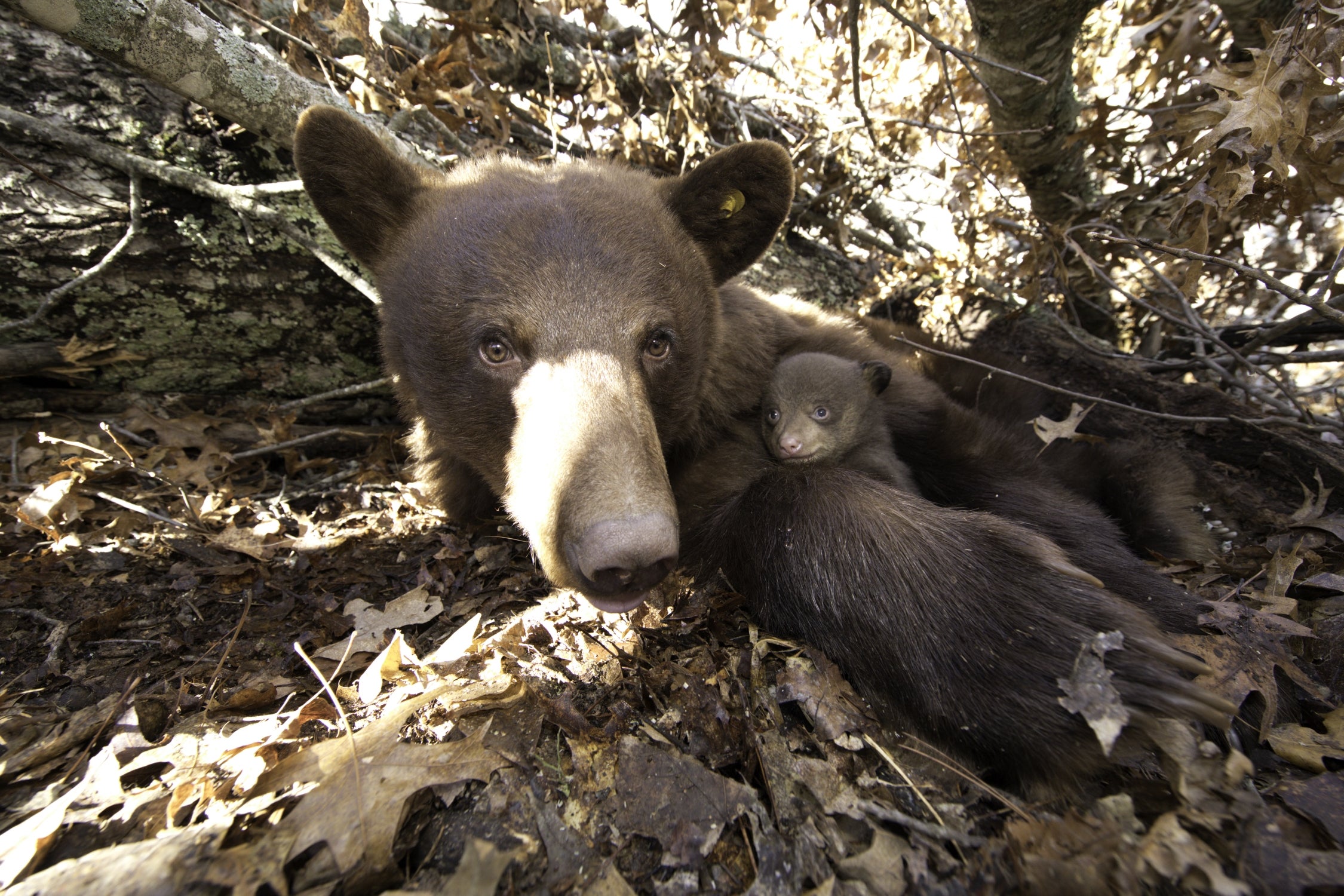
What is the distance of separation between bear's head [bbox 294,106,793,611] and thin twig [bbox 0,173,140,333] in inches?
48.0

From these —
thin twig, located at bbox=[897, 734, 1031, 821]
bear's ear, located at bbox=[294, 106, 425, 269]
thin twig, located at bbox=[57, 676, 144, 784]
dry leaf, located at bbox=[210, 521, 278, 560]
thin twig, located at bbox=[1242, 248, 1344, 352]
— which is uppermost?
thin twig, located at bbox=[1242, 248, 1344, 352]

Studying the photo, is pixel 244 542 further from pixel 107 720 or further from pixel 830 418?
pixel 830 418

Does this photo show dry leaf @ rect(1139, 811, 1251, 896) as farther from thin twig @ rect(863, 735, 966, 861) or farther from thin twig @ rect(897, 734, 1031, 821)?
thin twig @ rect(863, 735, 966, 861)

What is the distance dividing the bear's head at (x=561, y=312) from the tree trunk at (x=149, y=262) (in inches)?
45.7

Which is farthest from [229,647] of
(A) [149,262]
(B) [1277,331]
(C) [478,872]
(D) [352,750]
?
(B) [1277,331]

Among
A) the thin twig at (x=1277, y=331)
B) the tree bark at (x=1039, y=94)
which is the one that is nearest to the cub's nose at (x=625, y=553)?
the tree bark at (x=1039, y=94)

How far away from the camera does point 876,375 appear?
3.20m

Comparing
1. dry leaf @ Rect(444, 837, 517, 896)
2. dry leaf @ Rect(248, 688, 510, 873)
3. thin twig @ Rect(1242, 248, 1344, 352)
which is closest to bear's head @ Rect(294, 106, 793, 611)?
dry leaf @ Rect(248, 688, 510, 873)

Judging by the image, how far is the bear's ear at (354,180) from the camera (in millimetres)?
2410

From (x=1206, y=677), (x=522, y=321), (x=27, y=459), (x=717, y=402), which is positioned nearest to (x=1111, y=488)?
(x=1206, y=677)

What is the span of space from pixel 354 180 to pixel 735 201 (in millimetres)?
1597

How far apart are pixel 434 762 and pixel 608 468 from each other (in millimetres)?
876

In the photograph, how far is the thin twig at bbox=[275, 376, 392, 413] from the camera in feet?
12.4

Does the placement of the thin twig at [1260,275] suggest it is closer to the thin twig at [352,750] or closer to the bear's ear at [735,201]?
the bear's ear at [735,201]
